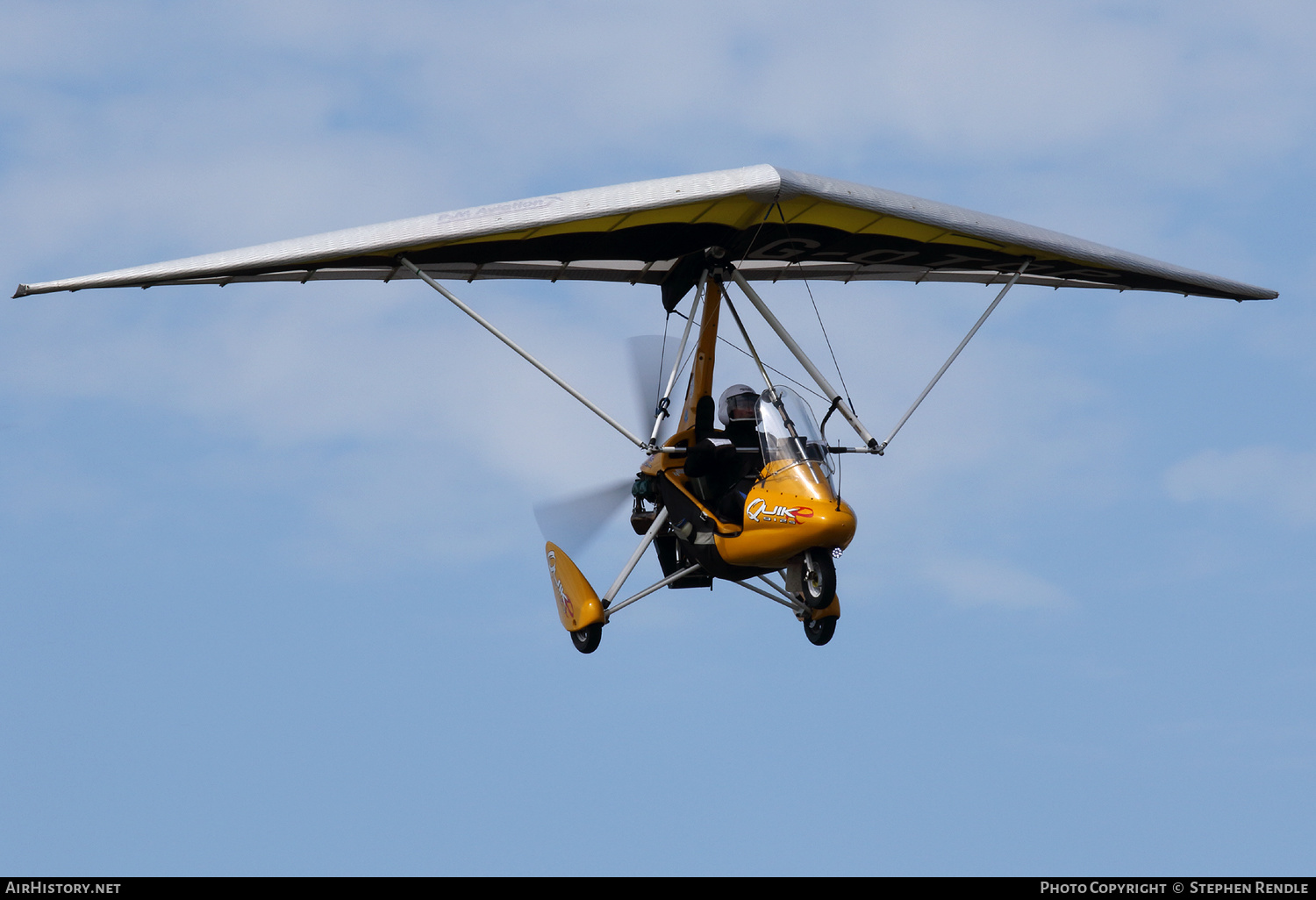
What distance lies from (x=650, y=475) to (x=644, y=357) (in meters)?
1.65

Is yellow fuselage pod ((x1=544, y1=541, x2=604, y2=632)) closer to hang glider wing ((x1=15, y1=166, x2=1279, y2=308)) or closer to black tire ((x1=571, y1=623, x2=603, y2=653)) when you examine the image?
black tire ((x1=571, y1=623, x2=603, y2=653))

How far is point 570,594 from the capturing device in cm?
2169

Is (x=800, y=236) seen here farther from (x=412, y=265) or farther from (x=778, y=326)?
(x=412, y=265)

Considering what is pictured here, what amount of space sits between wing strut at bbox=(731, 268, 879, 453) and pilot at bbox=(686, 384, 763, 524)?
30.4 inches

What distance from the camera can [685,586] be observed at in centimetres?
2155

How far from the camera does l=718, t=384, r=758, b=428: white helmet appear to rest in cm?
2109

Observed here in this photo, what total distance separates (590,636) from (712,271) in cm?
470

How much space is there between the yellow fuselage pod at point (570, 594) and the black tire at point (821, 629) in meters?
2.66

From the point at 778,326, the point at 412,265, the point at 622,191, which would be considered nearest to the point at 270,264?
the point at 412,265

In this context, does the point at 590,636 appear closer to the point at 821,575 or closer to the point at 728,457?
the point at 728,457

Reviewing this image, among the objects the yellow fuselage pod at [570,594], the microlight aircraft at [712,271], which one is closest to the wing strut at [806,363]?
the microlight aircraft at [712,271]

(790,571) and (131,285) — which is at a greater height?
(131,285)

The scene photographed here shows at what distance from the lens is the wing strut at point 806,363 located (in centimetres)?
2080

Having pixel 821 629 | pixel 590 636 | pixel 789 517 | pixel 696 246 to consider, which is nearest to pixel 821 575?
pixel 789 517
